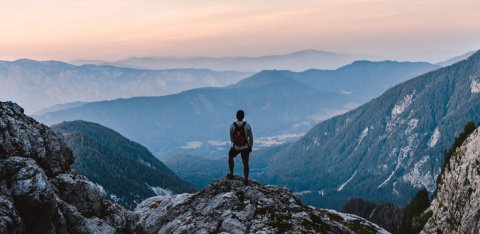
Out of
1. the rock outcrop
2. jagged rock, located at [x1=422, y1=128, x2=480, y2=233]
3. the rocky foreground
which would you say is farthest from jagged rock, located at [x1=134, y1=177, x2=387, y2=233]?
jagged rock, located at [x1=422, y1=128, x2=480, y2=233]

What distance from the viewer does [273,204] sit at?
39656 millimetres

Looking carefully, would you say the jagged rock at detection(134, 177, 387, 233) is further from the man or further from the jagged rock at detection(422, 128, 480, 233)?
the jagged rock at detection(422, 128, 480, 233)

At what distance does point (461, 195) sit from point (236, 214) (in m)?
102

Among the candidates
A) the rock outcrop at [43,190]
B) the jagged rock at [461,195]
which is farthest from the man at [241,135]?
the jagged rock at [461,195]

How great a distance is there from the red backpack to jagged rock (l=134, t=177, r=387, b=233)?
13.4 ft

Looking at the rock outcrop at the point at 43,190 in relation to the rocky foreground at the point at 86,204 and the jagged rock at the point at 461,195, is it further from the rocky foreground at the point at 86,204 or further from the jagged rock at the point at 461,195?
the jagged rock at the point at 461,195

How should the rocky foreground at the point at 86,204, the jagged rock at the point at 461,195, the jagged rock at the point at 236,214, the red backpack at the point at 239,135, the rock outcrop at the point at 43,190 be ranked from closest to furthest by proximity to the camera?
the rock outcrop at the point at 43,190 < the rocky foreground at the point at 86,204 < the jagged rock at the point at 236,214 < the red backpack at the point at 239,135 < the jagged rock at the point at 461,195

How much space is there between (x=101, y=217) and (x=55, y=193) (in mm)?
4011

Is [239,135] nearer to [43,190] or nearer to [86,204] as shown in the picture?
[86,204]

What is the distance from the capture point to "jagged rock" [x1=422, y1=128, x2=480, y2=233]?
114 m

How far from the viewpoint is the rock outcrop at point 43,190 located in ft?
93.2

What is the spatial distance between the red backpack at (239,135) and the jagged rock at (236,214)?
13.4ft

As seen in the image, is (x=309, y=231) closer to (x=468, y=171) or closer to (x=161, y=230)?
(x=161, y=230)

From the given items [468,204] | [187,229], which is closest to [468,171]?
[468,204]
